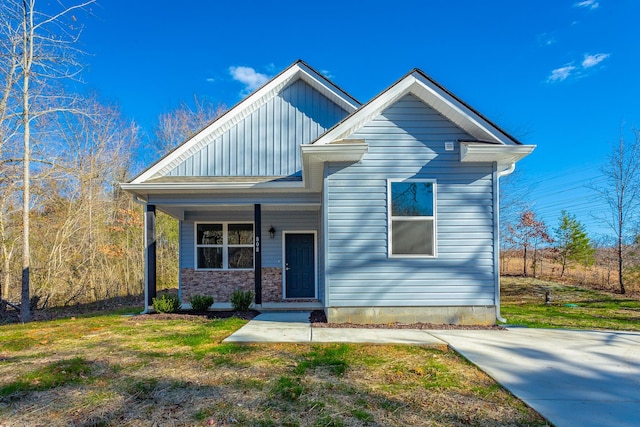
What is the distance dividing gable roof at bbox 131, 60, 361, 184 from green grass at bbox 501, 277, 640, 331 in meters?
6.70

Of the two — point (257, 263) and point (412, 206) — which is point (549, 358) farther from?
point (257, 263)

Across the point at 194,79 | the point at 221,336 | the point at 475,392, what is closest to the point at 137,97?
the point at 194,79

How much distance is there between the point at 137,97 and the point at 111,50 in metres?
5.61

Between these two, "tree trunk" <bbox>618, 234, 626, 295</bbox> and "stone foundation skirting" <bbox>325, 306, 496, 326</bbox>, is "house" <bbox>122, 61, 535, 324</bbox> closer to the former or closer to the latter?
"stone foundation skirting" <bbox>325, 306, 496, 326</bbox>

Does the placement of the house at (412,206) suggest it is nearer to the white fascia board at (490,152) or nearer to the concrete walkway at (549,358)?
the white fascia board at (490,152)

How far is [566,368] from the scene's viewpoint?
12.5 ft

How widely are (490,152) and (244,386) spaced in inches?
210

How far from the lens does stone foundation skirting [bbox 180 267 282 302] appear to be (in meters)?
9.85

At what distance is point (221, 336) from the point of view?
17.1ft

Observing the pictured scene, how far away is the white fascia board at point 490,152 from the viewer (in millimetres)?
5852

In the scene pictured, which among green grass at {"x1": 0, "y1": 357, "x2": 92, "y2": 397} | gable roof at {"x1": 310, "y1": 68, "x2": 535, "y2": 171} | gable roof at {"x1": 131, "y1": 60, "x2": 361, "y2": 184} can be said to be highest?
gable roof at {"x1": 131, "y1": 60, "x2": 361, "y2": 184}

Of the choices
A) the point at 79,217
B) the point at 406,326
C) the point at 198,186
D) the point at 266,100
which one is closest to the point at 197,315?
the point at 198,186

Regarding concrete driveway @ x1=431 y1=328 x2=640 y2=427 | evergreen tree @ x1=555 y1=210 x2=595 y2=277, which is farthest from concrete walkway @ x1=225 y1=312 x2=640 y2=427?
evergreen tree @ x1=555 y1=210 x2=595 y2=277

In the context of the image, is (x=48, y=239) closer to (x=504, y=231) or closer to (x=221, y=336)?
(x=221, y=336)
